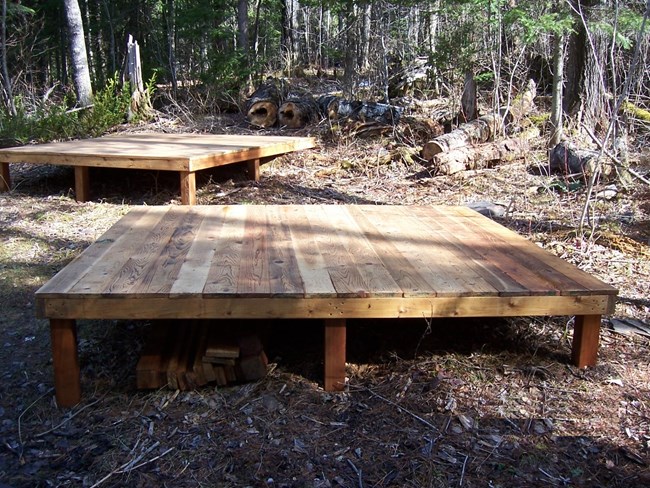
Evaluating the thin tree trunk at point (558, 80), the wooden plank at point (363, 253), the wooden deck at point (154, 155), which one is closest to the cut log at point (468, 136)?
the thin tree trunk at point (558, 80)

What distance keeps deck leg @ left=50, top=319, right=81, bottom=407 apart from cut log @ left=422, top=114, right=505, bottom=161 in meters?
5.25

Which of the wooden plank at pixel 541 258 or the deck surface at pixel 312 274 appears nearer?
the deck surface at pixel 312 274

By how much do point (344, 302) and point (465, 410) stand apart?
62cm

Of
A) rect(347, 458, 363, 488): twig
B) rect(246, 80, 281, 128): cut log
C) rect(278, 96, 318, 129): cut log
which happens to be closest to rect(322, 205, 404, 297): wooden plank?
rect(347, 458, 363, 488): twig

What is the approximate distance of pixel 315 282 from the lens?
102 inches

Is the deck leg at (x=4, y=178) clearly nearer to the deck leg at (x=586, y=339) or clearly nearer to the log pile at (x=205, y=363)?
the log pile at (x=205, y=363)

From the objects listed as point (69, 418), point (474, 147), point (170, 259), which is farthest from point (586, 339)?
point (474, 147)

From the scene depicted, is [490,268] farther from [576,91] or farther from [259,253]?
[576,91]

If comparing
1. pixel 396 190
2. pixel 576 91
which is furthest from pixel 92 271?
pixel 576 91

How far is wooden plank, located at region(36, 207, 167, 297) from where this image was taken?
2467 mm

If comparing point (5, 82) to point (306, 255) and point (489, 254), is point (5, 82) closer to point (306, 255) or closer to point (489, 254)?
point (306, 255)

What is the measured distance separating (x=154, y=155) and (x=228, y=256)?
286 cm

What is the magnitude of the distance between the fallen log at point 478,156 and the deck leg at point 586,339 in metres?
4.22

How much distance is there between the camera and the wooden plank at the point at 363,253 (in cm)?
253
